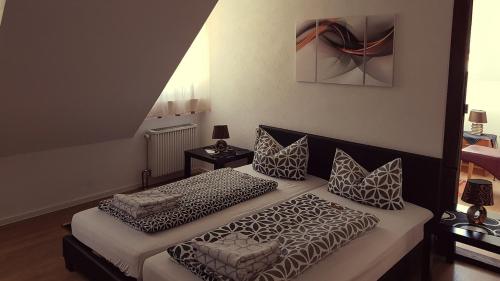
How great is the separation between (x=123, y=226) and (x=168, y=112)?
7.18 ft

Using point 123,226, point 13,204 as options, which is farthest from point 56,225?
point 123,226

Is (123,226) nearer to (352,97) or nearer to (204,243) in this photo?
(204,243)

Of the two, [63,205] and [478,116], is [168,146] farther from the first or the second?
[478,116]

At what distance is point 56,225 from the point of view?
12.9ft

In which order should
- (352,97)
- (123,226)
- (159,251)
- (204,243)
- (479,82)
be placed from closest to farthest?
(204,243)
(159,251)
(123,226)
(352,97)
(479,82)

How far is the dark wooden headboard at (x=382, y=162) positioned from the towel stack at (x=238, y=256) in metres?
1.57

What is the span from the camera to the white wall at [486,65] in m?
5.16

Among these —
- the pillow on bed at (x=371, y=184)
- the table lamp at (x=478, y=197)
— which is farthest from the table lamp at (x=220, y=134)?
the table lamp at (x=478, y=197)

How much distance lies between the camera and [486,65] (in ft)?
17.4

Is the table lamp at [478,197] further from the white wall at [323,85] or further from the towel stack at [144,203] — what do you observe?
the towel stack at [144,203]

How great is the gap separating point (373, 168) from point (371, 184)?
412 mm

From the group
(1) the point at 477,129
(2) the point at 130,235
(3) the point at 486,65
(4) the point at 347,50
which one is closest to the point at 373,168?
(4) the point at 347,50

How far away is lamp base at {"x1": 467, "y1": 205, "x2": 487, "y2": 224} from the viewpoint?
117 inches

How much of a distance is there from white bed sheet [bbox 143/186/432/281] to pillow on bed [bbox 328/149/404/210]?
69mm
